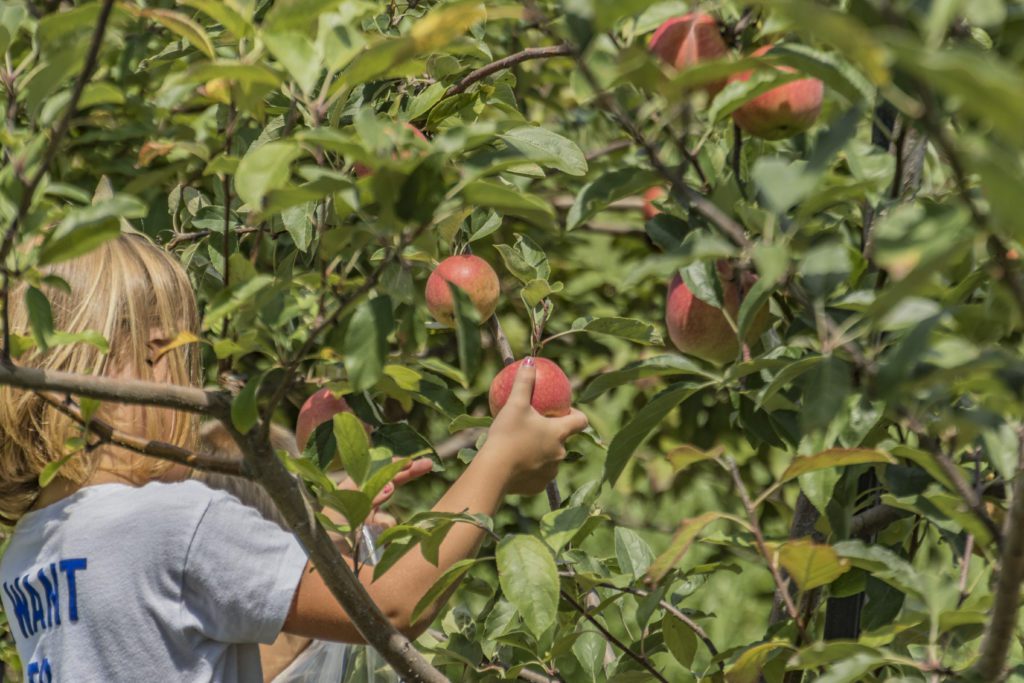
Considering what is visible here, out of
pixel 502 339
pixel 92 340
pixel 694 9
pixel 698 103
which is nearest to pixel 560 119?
pixel 502 339

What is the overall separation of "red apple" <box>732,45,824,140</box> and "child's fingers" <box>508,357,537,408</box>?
0.34 m

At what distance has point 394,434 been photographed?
1276 millimetres

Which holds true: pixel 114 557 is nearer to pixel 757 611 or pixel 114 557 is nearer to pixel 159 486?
pixel 159 486

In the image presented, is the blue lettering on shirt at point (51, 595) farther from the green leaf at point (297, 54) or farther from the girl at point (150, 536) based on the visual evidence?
the green leaf at point (297, 54)

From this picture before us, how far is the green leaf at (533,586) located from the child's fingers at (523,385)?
26 cm

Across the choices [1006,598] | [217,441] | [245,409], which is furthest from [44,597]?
[1006,598]

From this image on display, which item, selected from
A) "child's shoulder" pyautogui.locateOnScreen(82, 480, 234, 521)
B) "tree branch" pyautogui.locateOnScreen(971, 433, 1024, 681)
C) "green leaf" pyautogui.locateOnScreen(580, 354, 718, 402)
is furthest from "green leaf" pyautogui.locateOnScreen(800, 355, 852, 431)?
"child's shoulder" pyautogui.locateOnScreen(82, 480, 234, 521)

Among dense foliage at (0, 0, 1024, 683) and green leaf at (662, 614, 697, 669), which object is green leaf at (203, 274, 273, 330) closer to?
dense foliage at (0, 0, 1024, 683)

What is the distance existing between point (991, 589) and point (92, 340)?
0.71 meters

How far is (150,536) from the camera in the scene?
1.32m

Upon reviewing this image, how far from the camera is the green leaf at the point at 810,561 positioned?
0.88m

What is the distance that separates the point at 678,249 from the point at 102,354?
3.03 feet

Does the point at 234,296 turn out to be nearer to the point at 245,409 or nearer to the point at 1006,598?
the point at 245,409

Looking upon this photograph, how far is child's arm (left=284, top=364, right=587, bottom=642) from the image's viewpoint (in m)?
1.22
